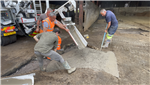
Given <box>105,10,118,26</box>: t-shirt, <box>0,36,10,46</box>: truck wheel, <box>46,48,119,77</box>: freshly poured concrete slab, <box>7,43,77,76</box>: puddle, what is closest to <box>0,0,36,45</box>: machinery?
<box>0,36,10,46</box>: truck wheel

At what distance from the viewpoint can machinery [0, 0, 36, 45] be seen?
436 cm

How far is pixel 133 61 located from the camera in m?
2.98

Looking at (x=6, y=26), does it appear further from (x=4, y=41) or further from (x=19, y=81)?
(x=19, y=81)

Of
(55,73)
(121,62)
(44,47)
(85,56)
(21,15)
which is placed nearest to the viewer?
(44,47)

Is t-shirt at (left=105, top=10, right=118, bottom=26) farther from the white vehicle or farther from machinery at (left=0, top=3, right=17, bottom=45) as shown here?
machinery at (left=0, top=3, right=17, bottom=45)

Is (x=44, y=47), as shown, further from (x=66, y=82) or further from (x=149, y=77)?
(x=149, y=77)

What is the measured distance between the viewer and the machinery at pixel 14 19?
436 centimetres

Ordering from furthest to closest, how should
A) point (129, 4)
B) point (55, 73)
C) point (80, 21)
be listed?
point (129, 4)
point (80, 21)
point (55, 73)

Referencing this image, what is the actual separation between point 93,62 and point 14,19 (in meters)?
4.54

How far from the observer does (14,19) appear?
479cm

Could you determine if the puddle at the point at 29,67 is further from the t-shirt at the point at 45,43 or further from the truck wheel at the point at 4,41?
the truck wheel at the point at 4,41

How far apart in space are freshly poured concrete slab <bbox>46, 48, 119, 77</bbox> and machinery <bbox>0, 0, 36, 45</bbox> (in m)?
2.88

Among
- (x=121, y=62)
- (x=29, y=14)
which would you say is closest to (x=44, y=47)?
(x=121, y=62)

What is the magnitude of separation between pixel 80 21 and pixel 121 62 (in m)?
3.99
